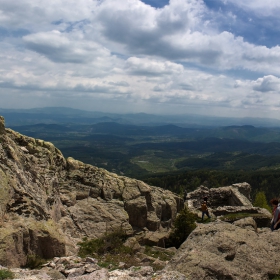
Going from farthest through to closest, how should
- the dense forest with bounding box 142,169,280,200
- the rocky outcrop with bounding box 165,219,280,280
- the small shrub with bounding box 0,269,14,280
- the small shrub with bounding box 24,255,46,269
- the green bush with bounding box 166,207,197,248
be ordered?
the dense forest with bounding box 142,169,280,200
the green bush with bounding box 166,207,197,248
the small shrub with bounding box 24,255,46,269
the rocky outcrop with bounding box 165,219,280,280
the small shrub with bounding box 0,269,14,280

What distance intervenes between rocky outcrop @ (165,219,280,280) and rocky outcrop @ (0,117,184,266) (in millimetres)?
7673

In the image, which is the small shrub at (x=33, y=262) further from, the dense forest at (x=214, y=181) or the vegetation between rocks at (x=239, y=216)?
the dense forest at (x=214, y=181)

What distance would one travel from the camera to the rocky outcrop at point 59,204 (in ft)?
46.2

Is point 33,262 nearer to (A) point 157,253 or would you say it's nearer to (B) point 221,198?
(A) point 157,253

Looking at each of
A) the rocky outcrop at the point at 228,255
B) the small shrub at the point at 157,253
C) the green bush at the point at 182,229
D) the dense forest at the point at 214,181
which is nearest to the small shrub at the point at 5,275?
the rocky outcrop at the point at 228,255

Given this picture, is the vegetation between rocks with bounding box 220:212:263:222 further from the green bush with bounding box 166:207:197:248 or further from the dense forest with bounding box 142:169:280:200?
the dense forest with bounding box 142:169:280:200

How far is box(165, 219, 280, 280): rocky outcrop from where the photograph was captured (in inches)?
432

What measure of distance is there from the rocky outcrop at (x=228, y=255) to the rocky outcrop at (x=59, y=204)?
25.2 ft

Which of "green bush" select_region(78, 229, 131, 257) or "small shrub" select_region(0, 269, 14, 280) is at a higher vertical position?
"small shrub" select_region(0, 269, 14, 280)

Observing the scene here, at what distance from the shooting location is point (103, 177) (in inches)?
1172

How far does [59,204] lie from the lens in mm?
22594

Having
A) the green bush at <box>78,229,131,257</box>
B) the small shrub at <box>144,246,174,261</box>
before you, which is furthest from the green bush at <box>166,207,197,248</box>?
the green bush at <box>78,229,131,257</box>

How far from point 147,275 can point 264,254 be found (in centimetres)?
608

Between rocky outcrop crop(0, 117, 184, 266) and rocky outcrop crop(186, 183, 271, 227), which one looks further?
rocky outcrop crop(186, 183, 271, 227)
